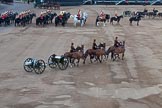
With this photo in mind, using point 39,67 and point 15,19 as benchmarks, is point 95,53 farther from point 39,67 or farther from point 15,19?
point 15,19

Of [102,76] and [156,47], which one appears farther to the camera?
[156,47]

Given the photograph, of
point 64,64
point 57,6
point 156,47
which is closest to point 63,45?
point 156,47

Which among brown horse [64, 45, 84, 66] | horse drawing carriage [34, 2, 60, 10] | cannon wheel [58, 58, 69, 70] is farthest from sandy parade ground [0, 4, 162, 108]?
horse drawing carriage [34, 2, 60, 10]

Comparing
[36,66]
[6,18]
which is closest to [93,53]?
[36,66]

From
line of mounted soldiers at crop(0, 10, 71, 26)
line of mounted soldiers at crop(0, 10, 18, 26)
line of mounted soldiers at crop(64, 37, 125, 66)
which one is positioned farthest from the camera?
line of mounted soldiers at crop(0, 10, 71, 26)

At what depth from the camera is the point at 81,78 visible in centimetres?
2316

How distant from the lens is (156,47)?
3422 cm

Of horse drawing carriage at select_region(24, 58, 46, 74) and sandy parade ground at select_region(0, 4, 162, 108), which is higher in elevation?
horse drawing carriage at select_region(24, 58, 46, 74)

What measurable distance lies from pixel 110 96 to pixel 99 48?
24.2 ft

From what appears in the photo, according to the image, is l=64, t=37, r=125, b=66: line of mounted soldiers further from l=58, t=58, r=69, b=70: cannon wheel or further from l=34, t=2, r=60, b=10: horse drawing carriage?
l=34, t=2, r=60, b=10: horse drawing carriage

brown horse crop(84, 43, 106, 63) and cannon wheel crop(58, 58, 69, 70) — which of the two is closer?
cannon wheel crop(58, 58, 69, 70)

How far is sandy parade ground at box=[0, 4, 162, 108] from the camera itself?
19.1 m

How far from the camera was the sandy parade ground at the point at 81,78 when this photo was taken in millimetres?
19125

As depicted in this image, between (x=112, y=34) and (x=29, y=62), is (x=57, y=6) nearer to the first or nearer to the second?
(x=112, y=34)
